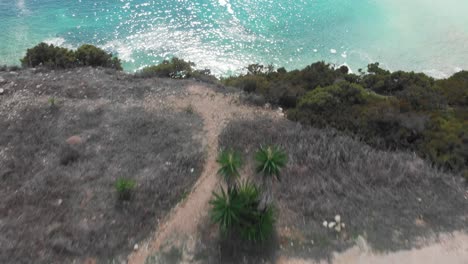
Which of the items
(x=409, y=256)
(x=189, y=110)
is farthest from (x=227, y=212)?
(x=189, y=110)

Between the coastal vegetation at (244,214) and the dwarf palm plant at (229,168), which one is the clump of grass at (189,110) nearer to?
the dwarf palm plant at (229,168)

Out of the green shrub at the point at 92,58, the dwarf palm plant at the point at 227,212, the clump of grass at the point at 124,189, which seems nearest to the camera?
the dwarf palm plant at the point at 227,212

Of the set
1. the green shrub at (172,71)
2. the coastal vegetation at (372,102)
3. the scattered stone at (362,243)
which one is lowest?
the green shrub at (172,71)

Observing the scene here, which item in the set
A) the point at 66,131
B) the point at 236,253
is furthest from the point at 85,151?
the point at 236,253

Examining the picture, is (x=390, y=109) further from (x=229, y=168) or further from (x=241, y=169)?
(x=229, y=168)

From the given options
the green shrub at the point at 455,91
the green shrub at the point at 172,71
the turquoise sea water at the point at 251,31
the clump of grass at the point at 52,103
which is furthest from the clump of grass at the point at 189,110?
the green shrub at the point at 455,91

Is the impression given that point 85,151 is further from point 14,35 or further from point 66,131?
point 14,35
